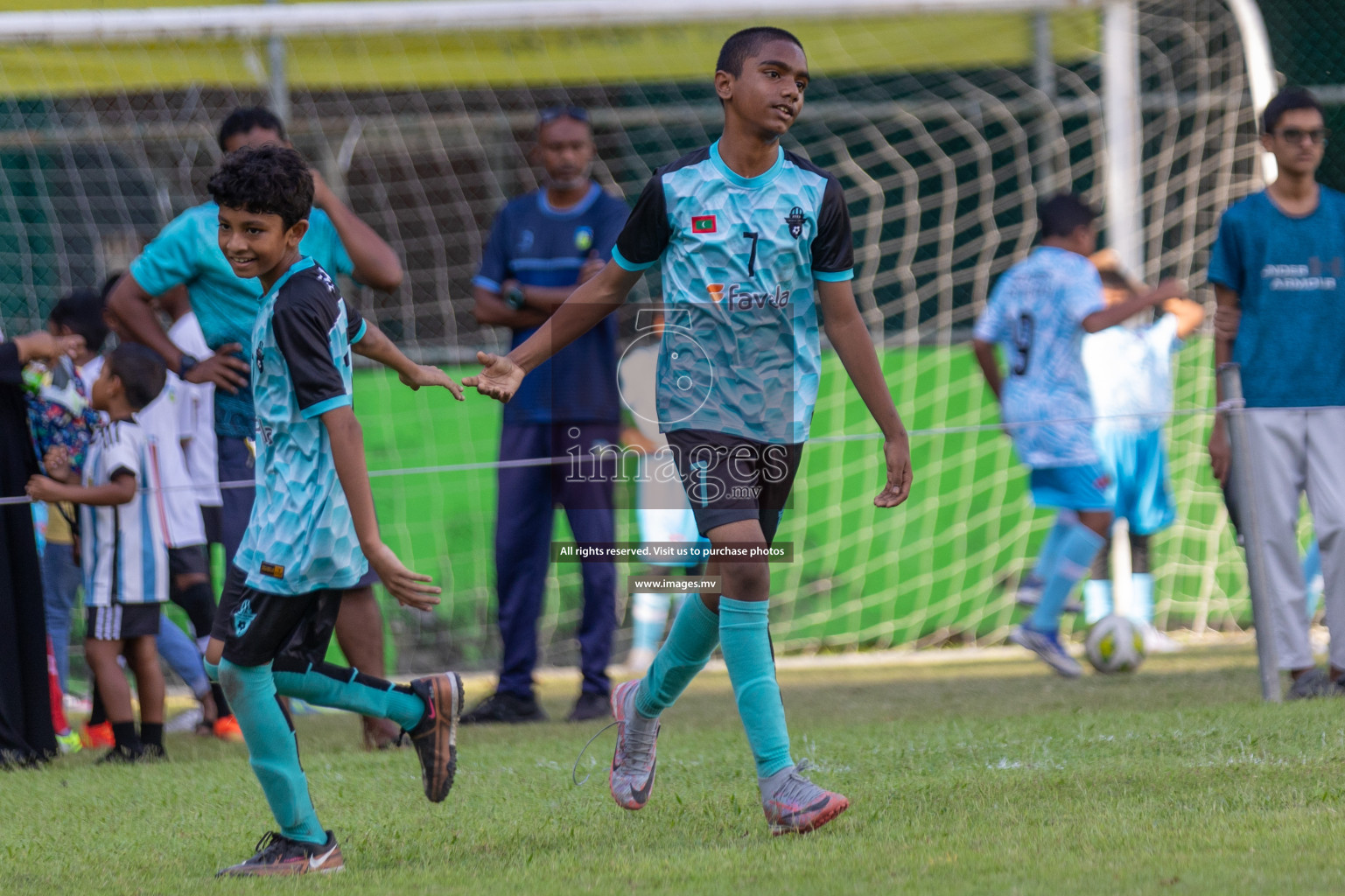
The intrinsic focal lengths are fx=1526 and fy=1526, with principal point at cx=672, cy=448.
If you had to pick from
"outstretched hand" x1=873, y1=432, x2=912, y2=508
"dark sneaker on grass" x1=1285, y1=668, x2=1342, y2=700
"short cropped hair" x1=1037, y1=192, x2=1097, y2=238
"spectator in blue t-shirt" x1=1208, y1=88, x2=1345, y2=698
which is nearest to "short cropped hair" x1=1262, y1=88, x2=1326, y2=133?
→ "spectator in blue t-shirt" x1=1208, y1=88, x2=1345, y2=698

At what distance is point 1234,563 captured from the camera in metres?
9.88

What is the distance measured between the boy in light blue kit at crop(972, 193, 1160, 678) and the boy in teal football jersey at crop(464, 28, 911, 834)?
3956 millimetres

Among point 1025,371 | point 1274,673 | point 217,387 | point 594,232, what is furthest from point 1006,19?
point 217,387

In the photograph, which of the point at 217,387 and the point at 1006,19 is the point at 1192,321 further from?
the point at 217,387

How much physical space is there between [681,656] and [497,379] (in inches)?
33.2

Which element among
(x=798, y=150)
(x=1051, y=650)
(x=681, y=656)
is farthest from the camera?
(x=798, y=150)

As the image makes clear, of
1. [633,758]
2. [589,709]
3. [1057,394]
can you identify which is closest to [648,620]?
[589,709]

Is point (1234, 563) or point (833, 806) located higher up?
point (833, 806)

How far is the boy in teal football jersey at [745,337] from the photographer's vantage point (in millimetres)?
3699

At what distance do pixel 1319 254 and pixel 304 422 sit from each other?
4179mm

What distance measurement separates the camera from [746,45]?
3840 millimetres

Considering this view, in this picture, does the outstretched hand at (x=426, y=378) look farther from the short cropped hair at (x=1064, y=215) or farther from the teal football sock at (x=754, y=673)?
the short cropped hair at (x=1064, y=215)

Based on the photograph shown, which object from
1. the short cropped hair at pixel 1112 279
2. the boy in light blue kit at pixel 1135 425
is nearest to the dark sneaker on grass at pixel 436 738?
the boy in light blue kit at pixel 1135 425

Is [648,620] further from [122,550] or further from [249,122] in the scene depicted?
[249,122]
